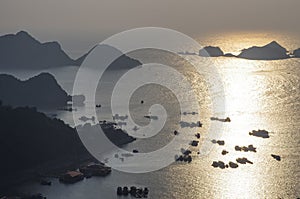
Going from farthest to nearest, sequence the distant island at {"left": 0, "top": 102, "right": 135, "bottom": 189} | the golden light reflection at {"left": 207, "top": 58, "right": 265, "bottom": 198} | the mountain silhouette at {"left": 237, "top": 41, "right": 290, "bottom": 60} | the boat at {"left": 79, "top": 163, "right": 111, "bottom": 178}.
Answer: the mountain silhouette at {"left": 237, "top": 41, "right": 290, "bottom": 60}
the distant island at {"left": 0, "top": 102, "right": 135, "bottom": 189}
the boat at {"left": 79, "top": 163, "right": 111, "bottom": 178}
the golden light reflection at {"left": 207, "top": 58, "right": 265, "bottom": 198}

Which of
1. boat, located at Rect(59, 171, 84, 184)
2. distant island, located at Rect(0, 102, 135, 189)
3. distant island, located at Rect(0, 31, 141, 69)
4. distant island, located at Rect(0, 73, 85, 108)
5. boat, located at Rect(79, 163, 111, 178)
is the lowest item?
boat, located at Rect(59, 171, 84, 184)

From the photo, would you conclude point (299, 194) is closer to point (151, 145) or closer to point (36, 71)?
point (151, 145)

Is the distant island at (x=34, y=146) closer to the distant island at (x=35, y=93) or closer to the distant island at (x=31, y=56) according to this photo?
the distant island at (x=35, y=93)

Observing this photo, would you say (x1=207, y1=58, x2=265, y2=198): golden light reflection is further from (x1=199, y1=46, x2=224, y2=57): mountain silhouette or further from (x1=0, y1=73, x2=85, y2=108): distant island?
(x1=0, y1=73, x2=85, y2=108): distant island

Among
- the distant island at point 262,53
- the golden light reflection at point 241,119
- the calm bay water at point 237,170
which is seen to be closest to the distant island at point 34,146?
the calm bay water at point 237,170

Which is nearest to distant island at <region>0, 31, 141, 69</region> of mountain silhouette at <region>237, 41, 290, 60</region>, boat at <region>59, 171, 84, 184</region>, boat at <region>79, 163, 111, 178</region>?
mountain silhouette at <region>237, 41, 290, 60</region>

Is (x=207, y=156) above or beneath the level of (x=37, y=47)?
beneath

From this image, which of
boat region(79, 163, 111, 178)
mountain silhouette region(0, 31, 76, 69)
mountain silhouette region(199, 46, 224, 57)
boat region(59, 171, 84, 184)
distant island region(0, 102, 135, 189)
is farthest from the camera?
mountain silhouette region(199, 46, 224, 57)

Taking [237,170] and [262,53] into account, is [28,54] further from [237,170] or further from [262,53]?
[237,170]

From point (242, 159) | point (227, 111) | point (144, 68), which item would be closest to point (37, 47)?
point (144, 68)
